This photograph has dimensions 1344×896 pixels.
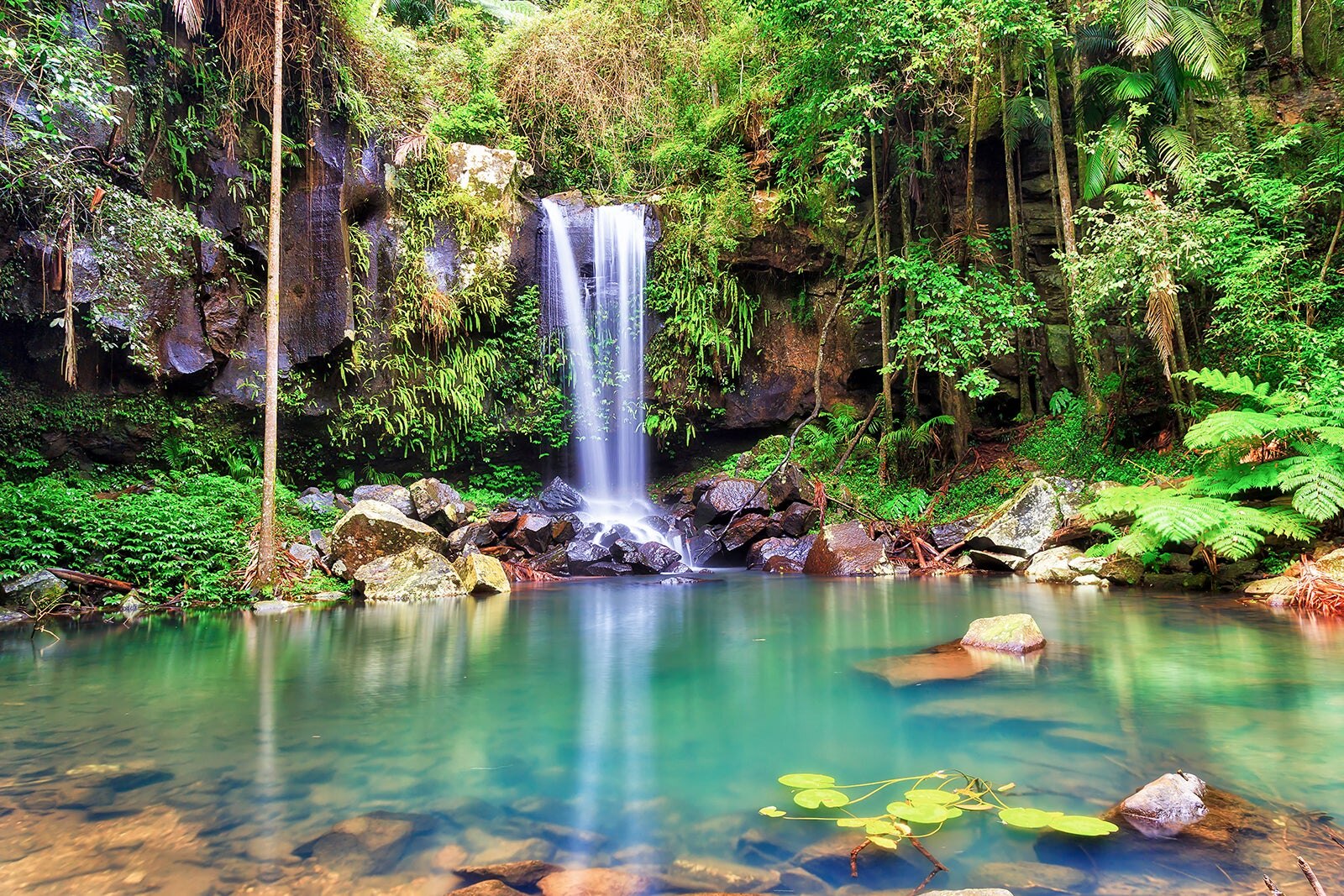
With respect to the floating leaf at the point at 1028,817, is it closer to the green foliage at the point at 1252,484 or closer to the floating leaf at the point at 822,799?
the floating leaf at the point at 822,799

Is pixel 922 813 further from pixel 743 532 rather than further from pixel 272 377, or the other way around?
pixel 743 532

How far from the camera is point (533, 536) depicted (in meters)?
11.6

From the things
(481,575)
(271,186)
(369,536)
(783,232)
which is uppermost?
(783,232)

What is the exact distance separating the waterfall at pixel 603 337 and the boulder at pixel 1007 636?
33.0 ft

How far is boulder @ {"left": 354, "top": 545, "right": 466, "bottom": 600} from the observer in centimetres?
915

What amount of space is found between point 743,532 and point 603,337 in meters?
5.44

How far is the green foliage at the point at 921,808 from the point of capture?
2.17 metres

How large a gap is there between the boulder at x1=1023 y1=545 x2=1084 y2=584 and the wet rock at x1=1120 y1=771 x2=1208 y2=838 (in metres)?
7.28

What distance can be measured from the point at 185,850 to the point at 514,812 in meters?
0.98

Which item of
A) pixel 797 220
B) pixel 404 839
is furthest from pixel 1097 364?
pixel 404 839

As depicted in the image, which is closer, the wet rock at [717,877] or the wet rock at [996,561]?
the wet rock at [717,877]

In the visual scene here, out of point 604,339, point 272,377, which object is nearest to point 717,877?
point 272,377

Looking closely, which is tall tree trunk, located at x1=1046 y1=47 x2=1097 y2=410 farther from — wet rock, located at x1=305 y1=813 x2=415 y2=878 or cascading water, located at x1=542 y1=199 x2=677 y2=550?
wet rock, located at x1=305 y1=813 x2=415 y2=878

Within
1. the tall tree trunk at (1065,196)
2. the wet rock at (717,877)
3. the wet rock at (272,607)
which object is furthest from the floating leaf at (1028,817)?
→ the tall tree trunk at (1065,196)
